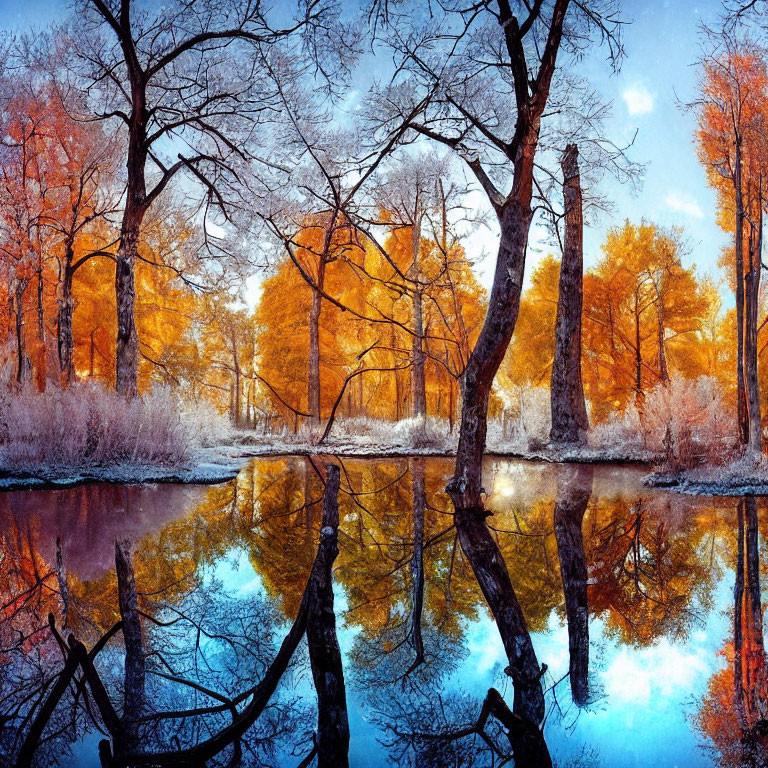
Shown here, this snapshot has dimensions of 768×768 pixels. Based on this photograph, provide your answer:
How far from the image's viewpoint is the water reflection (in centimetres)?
121

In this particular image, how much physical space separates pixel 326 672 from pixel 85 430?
7315mm

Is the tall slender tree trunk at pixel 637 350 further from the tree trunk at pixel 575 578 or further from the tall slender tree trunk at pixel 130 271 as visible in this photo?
the tall slender tree trunk at pixel 130 271

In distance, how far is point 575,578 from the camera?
8.72 ft

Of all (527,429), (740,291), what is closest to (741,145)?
(740,291)

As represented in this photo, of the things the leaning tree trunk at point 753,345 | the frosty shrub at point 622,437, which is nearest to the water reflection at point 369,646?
the leaning tree trunk at point 753,345

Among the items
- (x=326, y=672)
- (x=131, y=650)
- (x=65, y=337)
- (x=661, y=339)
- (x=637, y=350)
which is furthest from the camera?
(x=637, y=350)

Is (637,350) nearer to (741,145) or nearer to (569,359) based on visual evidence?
(569,359)

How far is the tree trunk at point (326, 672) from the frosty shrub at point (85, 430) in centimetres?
618

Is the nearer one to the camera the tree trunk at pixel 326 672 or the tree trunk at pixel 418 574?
the tree trunk at pixel 326 672

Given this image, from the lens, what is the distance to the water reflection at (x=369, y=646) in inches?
47.8

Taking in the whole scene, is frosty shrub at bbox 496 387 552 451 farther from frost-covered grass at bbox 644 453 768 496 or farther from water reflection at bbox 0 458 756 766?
water reflection at bbox 0 458 756 766

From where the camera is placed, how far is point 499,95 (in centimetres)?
558

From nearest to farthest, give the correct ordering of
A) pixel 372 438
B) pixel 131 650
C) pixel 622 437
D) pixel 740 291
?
1. pixel 131 650
2. pixel 740 291
3. pixel 622 437
4. pixel 372 438

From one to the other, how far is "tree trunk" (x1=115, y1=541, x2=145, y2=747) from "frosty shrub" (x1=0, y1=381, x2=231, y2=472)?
541 centimetres
